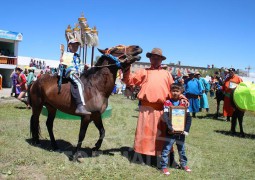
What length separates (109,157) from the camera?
5789 mm

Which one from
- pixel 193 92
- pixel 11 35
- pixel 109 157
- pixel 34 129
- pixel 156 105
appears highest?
pixel 11 35

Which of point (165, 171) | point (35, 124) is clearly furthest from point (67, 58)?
point (165, 171)

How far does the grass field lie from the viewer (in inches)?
190

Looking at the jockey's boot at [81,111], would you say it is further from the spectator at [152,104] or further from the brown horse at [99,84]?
the spectator at [152,104]

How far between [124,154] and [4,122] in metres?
4.64

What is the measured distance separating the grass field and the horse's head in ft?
6.11

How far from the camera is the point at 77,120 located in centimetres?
979

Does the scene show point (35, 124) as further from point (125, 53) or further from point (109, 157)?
point (125, 53)

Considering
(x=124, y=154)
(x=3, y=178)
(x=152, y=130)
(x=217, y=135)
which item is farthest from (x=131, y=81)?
(x=217, y=135)

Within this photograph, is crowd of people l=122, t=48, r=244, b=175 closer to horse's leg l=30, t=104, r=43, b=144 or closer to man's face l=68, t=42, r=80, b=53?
man's face l=68, t=42, r=80, b=53

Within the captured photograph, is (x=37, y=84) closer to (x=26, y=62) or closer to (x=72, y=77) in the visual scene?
(x=72, y=77)

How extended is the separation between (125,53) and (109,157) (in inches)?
80.2

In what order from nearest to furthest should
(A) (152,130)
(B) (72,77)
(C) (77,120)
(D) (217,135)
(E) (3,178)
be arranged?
1. (E) (3,178)
2. (A) (152,130)
3. (B) (72,77)
4. (D) (217,135)
5. (C) (77,120)

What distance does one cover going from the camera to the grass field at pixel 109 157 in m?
4.83
